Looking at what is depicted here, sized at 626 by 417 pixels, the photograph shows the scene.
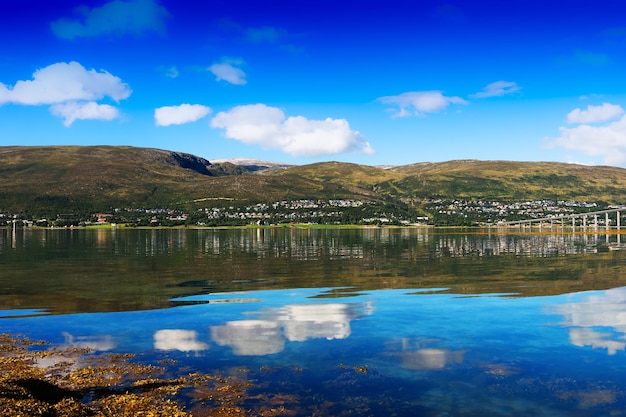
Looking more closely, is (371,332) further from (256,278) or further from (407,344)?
(256,278)

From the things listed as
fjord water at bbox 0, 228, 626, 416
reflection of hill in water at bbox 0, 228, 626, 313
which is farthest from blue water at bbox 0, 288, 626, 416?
reflection of hill in water at bbox 0, 228, 626, 313

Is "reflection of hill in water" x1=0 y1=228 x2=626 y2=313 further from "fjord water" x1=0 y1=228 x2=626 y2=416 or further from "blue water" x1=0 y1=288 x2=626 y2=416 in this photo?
"blue water" x1=0 y1=288 x2=626 y2=416

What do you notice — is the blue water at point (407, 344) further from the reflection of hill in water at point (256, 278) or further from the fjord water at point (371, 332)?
the reflection of hill in water at point (256, 278)

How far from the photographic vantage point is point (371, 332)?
27.5 metres

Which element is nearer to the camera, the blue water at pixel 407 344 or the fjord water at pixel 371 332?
the blue water at pixel 407 344

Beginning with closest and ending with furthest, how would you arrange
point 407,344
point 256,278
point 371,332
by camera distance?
point 407,344 < point 371,332 < point 256,278

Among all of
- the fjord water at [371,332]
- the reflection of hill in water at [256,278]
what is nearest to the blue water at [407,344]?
the fjord water at [371,332]

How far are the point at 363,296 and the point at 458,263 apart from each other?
119 feet

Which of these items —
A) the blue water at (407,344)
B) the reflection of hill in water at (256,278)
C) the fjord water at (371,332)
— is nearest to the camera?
the blue water at (407,344)

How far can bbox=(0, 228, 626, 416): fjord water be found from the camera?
17984 millimetres

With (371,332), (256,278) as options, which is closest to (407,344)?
(371,332)

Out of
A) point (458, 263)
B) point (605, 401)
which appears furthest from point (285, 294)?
point (458, 263)

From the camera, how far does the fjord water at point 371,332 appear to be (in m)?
18.0

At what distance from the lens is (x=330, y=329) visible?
28281 mm
